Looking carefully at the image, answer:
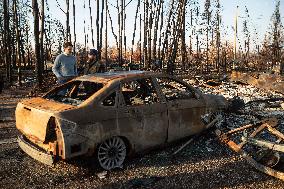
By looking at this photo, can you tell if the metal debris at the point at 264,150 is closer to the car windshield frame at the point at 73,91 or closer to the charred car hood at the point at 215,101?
the charred car hood at the point at 215,101

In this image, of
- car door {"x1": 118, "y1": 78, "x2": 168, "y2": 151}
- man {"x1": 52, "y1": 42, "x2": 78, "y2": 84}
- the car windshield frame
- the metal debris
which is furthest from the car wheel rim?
man {"x1": 52, "y1": 42, "x2": 78, "y2": 84}

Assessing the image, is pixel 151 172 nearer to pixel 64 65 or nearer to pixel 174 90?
pixel 174 90

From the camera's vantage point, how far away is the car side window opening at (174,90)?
640 cm

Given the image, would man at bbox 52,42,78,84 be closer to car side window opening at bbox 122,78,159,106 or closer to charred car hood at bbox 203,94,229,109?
car side window opening at bbox 122,78,159,106

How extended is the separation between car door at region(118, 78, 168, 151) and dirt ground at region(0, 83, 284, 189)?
413 mm

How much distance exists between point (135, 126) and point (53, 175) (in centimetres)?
156

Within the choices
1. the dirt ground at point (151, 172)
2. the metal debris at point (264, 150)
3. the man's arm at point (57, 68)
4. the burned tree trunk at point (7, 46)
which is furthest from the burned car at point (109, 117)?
the burned tree trunk at point (7, 46)

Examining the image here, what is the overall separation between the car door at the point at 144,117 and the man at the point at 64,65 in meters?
2.79

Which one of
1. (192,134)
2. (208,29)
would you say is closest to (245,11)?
(208,29)

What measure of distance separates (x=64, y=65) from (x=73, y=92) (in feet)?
7.83

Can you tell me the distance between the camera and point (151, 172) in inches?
210

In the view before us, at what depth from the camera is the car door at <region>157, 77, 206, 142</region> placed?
6.10 meters

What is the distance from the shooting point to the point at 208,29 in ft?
178

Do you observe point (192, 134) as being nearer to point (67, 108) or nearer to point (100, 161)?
point (100, 161)
